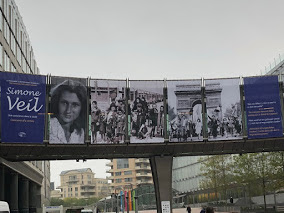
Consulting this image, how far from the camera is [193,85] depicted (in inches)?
1757

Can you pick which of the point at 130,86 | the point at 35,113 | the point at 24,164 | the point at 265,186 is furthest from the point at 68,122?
the point at 265,186

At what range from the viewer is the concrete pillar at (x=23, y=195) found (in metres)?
64.7

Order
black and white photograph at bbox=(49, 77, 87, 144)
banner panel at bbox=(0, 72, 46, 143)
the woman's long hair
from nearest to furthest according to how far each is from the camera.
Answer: banner panel at bbox=(0, 72, 46, 143) → black and white photograph at bbox=(49, 77, 87, 144) → the woman's long hair

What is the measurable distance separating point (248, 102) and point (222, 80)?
339 centimetres

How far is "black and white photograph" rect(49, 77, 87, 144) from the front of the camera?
4094 cm

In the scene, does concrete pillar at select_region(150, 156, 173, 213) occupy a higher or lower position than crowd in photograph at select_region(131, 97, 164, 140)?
lower

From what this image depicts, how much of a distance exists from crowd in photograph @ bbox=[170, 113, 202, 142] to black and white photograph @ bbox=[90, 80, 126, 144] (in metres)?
4.95

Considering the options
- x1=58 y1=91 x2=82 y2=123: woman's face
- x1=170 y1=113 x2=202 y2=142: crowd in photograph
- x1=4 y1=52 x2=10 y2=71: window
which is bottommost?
x1=170 y1=113 x2=202 y2=142: crowd in photograph

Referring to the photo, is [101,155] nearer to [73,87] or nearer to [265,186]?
[73,87]

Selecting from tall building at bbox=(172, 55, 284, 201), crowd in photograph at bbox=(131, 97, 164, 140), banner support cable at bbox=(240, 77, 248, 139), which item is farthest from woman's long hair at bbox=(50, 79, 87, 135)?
tall building at bbox=(172, 55, 284, 201)

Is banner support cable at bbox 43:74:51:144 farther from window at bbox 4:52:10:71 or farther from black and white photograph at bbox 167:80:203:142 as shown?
black and white photograph at bbox 167:80:203:142

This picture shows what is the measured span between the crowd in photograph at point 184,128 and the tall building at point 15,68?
56.2 feet

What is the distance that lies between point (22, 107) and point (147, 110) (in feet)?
39.3

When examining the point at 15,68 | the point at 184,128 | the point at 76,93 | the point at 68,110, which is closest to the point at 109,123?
the point at 68,110
